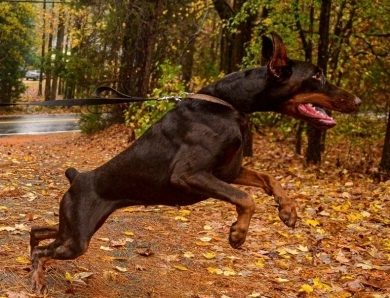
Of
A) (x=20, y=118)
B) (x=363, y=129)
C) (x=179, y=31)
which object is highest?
(x=179, y=31)

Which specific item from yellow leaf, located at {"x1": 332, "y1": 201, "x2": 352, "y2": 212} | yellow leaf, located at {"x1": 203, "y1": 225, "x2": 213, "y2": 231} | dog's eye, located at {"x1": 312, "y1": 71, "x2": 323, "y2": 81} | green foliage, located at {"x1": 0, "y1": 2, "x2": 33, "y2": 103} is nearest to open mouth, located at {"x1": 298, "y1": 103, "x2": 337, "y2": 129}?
dog's eye, located at {"x1": 312, "y1": 71, "x2": 323, "y2": 81}

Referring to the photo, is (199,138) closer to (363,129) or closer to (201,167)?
(201,167)

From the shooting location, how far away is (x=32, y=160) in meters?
13.4

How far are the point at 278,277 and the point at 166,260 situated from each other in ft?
3.95

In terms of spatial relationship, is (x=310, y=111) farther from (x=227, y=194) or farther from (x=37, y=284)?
(x=37, y=284)

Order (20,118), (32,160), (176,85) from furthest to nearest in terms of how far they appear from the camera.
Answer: (20,118) → (32,160) → (176,85)

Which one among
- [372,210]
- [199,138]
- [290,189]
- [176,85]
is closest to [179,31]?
[176,85]

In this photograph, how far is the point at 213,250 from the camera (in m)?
6.46

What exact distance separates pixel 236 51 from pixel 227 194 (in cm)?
1061

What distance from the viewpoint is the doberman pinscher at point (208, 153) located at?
3.91m

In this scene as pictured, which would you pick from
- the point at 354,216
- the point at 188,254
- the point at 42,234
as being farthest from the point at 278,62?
the point at 354,216

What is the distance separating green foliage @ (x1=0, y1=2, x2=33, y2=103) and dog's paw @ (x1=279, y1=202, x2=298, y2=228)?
3109 cm

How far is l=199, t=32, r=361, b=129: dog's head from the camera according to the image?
13.3ft

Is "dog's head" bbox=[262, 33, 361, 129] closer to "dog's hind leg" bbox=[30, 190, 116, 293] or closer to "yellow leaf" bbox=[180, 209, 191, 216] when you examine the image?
"dog's hind leg" bbox=[30, 190, 116, 293]
